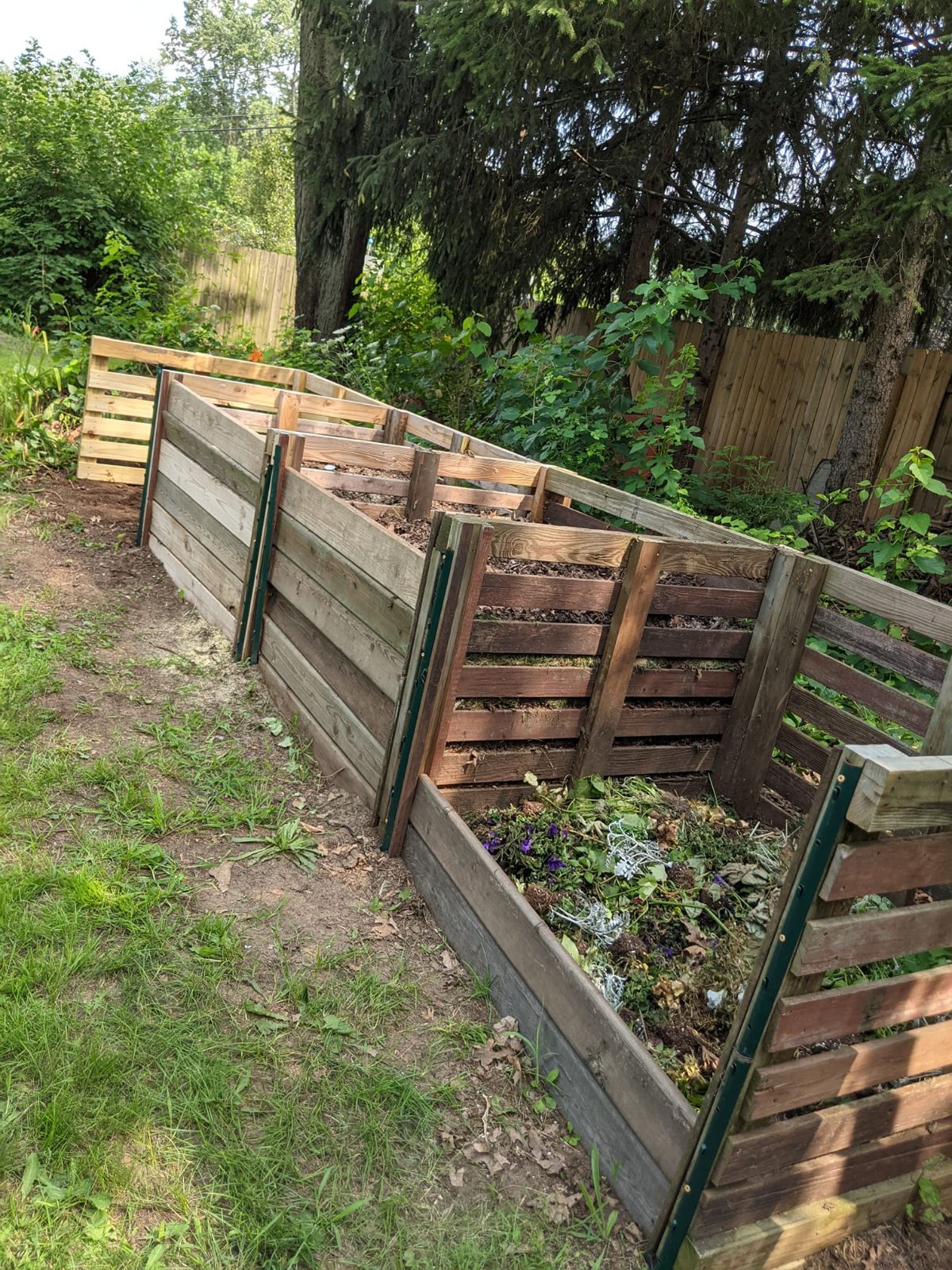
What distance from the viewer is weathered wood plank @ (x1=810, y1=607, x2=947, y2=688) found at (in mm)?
3000

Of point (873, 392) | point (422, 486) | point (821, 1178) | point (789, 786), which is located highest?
point (873, 392)

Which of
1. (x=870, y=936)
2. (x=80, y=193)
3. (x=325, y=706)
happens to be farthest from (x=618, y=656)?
(x=80, y=193)

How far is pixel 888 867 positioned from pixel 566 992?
0.96m

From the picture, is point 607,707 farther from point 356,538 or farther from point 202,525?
point 202,525

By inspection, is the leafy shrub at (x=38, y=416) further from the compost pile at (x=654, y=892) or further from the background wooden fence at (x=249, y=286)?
the background wooden fence at (x=249, y=286)

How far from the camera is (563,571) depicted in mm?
3922

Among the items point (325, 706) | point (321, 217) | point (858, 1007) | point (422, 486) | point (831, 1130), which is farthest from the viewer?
point (321, 217)

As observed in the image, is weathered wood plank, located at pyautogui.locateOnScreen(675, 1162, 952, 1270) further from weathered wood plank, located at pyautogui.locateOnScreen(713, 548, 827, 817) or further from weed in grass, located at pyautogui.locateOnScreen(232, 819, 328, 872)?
weed in grass, located at pyautogui.locateOnScreen(232, 819, 328, 872)

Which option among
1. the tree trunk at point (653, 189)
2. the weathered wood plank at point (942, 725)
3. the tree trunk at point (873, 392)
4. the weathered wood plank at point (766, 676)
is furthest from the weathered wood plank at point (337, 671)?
the tree trunk at point (653, 189)

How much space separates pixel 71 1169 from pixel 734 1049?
4.71ft

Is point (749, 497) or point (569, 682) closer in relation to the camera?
point (569, 682)

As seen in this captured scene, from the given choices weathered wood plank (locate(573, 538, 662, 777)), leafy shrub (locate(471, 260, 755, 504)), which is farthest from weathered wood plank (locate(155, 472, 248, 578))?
leafy shrub (locate(471, 260, 755, 504))

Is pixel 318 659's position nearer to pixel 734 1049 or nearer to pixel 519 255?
pixel 734 1049

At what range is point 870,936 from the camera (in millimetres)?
1808
